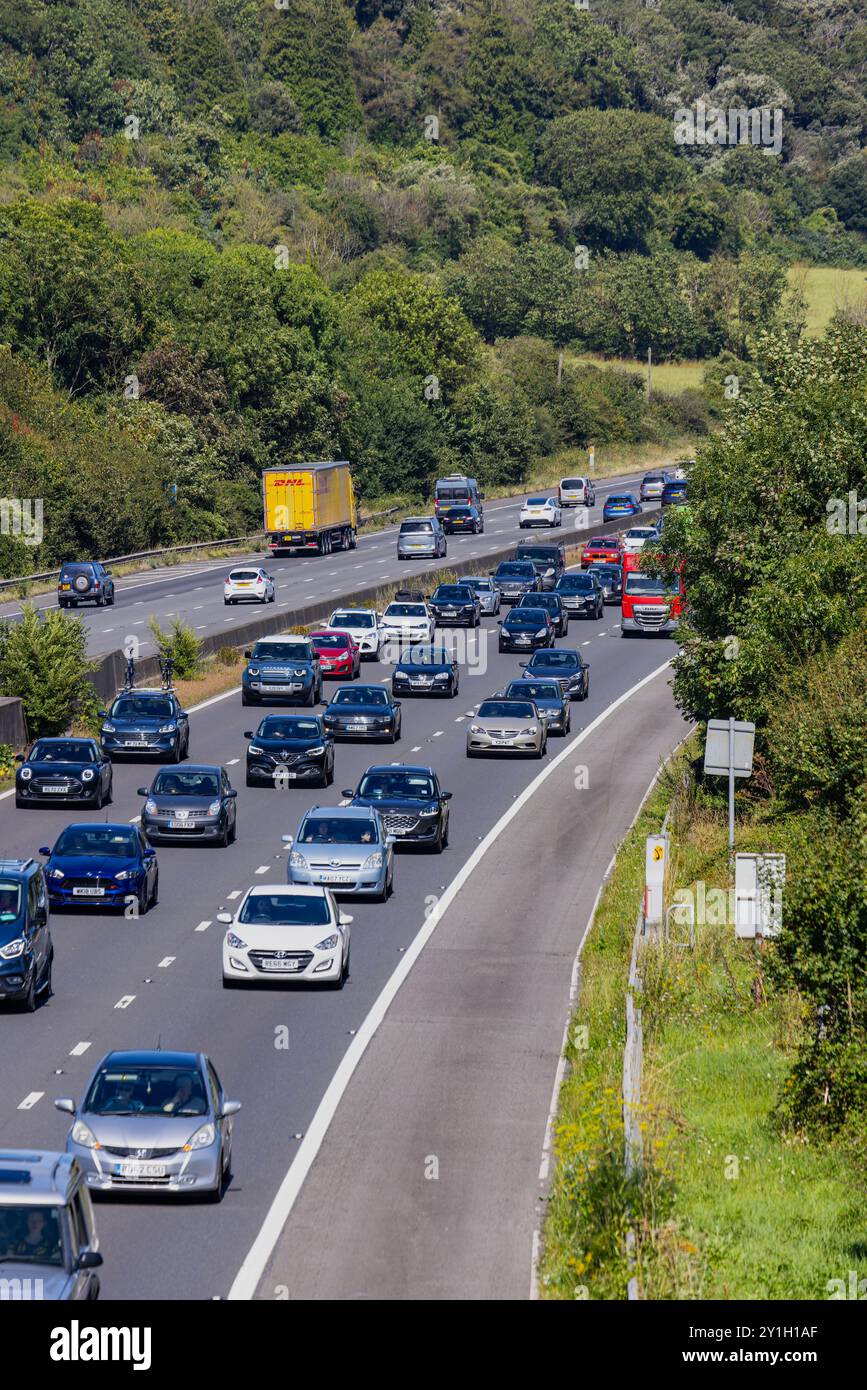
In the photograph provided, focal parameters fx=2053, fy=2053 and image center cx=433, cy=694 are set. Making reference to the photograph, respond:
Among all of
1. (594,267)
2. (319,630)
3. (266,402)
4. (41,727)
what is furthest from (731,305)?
(41,727)

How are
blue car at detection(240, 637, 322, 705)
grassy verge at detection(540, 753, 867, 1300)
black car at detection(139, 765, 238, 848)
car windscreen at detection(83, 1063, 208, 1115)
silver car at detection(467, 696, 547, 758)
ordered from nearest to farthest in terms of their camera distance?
grassy verge at detection(540, 753, 867, 1300) < car windscreen at detection(83, 1063, 208, 1115) < black car at detection(139, 765, 238, 848) < silver car at detection(467, 696, 547, 758) < blue car at detection(240, 637, 322, 705)

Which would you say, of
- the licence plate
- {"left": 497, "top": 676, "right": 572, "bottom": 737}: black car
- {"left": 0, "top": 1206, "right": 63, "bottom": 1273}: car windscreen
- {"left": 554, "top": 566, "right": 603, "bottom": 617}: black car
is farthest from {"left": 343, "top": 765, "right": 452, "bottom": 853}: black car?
{"left": 554, "top": 566, "right": 603, "bottom": 617}: black car

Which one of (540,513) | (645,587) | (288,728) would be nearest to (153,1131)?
(288,728)

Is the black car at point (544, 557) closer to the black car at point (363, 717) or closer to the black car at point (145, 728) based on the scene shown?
the black car at point (363, 717)

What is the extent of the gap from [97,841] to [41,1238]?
1712cm

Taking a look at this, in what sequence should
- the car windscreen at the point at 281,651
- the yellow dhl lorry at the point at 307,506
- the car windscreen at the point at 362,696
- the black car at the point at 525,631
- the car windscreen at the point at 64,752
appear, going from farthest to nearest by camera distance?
the yellow dhl lorry at the point at 307,506
the black car at the point at 525,631
the car windscreen at the point at 281,651
the car windscreen at the point at 362,696
the car windscreen at the point at 64,752

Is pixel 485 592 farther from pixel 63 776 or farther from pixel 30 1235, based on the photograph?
pixel 30 1235

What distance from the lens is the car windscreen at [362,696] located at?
166 feet

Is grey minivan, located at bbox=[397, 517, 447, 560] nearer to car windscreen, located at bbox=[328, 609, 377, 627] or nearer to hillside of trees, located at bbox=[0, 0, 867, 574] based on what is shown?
hillside of trees, located at bbox=[0, 0, 867, 574]

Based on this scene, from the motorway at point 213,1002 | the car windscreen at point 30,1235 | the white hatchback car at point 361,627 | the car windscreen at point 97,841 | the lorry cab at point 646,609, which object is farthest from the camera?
the lorry cab at point 646,609

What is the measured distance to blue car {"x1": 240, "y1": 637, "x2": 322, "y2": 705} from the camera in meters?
54.7

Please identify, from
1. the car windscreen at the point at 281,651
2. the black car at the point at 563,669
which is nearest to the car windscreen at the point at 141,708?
the car windscreen at the point at 281,651

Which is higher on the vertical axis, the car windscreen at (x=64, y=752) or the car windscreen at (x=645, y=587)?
the car windscreen at (x=64, y=752)

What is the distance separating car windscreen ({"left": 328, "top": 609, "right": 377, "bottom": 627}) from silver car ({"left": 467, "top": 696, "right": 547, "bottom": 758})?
14225 millimetres
